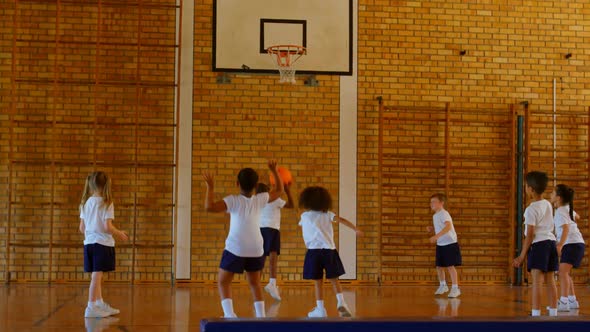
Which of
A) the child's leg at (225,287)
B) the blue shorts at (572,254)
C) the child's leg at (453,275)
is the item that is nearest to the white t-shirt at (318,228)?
the child's leg at (225,287)

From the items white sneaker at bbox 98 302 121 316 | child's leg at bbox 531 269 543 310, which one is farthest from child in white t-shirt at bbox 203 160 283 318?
child's leg at bbox 531 269 543 310

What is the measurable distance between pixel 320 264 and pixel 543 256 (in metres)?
2.17

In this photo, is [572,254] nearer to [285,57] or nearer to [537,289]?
[537,289]

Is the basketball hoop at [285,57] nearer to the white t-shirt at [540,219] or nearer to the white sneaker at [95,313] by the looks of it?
the white sneaker at [95,313]

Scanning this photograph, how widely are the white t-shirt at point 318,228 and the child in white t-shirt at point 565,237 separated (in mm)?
2327

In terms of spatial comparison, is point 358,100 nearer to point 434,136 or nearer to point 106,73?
point 434,136

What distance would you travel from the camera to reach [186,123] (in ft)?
38.6

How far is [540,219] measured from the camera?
721 centimetres

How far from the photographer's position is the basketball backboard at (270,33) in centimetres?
1145

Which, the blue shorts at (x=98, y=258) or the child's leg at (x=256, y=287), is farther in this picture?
the blue shorts at (x=98, y=258)

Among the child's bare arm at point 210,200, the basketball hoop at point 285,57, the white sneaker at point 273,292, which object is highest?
the basketball hoop at point 285,57

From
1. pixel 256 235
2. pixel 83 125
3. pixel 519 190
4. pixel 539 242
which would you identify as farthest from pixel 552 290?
pixel 83 125

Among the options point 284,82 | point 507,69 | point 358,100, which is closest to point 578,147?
point 507,69

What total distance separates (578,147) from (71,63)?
27.6ft
